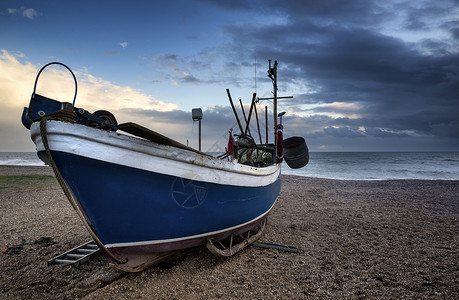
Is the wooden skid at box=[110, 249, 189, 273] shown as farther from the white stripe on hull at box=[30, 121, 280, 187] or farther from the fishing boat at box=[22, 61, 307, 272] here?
the white stripe on hull at box=[30, 121, 280, 187]

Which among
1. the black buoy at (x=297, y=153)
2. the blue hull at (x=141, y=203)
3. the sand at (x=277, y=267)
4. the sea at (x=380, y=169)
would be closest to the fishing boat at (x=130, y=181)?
the blue hull at (x=141, y=203)

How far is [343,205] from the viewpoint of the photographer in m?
8.98

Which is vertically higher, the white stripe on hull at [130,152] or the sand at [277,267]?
the white stripe on hull at [130,152]

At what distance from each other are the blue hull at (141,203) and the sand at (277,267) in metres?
0.63

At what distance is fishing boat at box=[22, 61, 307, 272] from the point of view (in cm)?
244

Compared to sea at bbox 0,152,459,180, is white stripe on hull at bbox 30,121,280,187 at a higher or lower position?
higher

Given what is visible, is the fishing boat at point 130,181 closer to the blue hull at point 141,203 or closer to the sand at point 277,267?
the blue hull at point 141,203

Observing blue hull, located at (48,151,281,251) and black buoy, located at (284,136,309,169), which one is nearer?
blue hull, located at (48,151,281,251)

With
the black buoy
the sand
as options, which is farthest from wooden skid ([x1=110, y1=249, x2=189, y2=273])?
the black buoy

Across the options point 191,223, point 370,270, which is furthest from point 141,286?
point 370,270

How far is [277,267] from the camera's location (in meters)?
3.69

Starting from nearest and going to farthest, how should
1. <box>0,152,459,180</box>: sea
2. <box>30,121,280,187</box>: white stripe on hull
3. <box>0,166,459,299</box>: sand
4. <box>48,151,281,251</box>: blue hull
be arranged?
<box>30,121,280,187</box>: white stripe on hull
<box>48,151,281,251</box>: blue hull
<box>0,166,459,299</box>: sand
<box>0,152,459,180</box>: sea

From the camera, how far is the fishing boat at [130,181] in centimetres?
244

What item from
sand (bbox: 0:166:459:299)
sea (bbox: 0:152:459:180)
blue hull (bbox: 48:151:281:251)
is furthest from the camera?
sea (bbox: 0:152:459:180)
